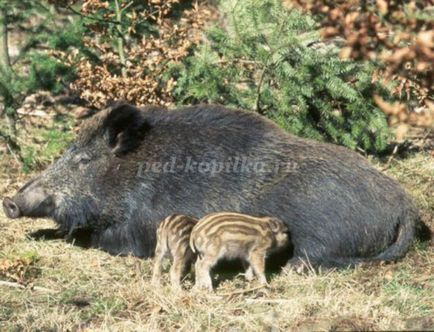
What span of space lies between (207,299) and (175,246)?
531 millimetres

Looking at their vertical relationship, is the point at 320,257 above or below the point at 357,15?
below

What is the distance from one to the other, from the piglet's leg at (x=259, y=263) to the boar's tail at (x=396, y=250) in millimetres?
505

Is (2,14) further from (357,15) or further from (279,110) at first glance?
(357,15)

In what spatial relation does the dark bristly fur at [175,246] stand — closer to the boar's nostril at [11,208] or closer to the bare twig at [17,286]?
the bare twig at [17,286]

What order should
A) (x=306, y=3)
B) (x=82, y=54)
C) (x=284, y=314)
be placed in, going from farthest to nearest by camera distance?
1. (x=82, y=54)
2. (x=284, y=314)
3. (x=306, y=3)

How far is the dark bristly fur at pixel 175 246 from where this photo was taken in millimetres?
5879

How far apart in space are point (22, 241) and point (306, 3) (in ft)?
13.5

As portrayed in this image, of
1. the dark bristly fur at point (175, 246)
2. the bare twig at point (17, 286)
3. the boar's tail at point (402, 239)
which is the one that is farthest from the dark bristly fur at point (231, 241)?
the bare twig at point (17, 286)

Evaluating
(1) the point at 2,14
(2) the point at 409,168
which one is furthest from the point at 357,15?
(1) the point at 2,14

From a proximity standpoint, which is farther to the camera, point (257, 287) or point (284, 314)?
point (257, 287)

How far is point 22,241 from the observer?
7.07 meters

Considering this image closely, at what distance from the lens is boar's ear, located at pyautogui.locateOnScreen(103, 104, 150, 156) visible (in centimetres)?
700

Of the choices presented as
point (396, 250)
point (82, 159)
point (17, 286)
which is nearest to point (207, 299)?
point (17, 286)

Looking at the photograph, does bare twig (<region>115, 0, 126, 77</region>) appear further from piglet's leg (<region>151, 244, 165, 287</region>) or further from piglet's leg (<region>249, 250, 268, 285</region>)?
piglet's leg (<region>249, 250, 268, 285</region>)
